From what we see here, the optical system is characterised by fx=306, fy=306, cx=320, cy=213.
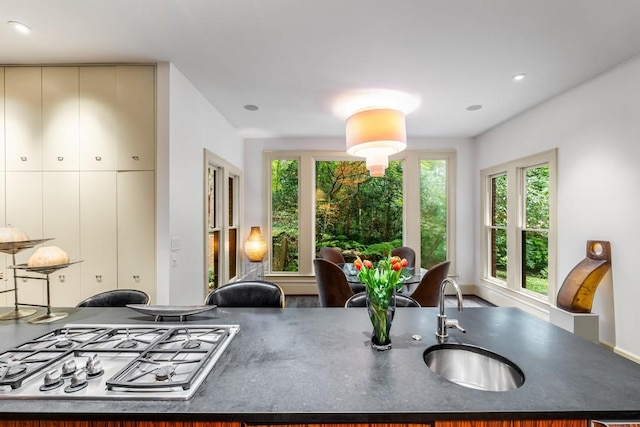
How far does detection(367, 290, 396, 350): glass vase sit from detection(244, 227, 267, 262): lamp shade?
13.1 feet

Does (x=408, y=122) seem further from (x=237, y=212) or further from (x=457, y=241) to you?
(x=237, y=212)

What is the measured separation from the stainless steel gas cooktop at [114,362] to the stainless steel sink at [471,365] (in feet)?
3.08

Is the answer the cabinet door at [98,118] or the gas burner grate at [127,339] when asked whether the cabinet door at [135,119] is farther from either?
the gas burner grate at [127,339]

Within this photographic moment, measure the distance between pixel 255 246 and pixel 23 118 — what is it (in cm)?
316

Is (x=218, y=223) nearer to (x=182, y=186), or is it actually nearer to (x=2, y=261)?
(x=182, y=186)

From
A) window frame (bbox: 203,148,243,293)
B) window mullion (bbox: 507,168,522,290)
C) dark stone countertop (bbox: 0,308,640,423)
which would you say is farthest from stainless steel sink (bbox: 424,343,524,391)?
window mullion (bbox: 507,168,522,290)

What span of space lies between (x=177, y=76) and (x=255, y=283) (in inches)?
85.5

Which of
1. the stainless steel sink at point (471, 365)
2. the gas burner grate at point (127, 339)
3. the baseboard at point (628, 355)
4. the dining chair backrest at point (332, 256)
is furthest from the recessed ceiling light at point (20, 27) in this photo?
the baseboard at point (628, 355)

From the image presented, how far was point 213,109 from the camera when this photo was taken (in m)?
3.93

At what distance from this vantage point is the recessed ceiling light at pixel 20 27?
2182mm

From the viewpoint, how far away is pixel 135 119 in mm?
2785

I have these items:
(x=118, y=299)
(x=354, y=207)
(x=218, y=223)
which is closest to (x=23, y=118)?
(x=118, y=299)

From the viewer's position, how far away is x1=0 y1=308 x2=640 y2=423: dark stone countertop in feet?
2.90

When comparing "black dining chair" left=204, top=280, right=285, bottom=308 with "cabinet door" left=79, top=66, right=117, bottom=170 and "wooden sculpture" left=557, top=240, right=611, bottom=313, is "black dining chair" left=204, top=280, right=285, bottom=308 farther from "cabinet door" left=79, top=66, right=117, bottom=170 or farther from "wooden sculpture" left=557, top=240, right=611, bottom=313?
"wooden sculpture" left=557, top=240, right=611, bottom=313
